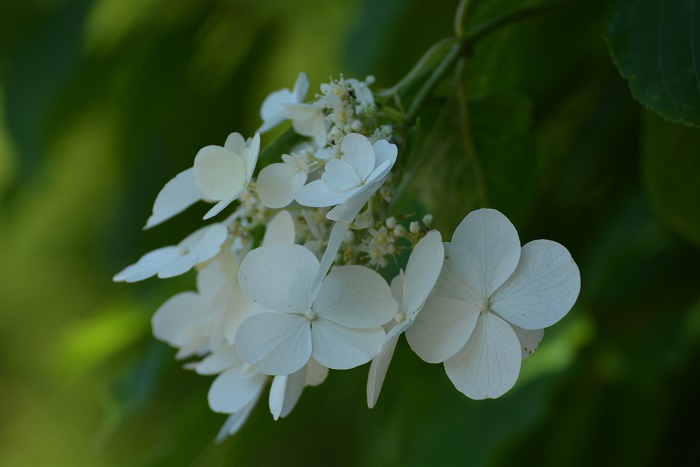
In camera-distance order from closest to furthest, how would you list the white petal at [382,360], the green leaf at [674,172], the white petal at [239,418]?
1. the white petal at [382,360]
2. the white petal at [239,418]
3. the green leaf at [674,172]

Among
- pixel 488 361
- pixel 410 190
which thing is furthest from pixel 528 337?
pixel 410 190

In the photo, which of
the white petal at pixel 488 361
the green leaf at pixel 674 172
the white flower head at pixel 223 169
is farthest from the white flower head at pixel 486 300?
the green leaf at pixel 674 172

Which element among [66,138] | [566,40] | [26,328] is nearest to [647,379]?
[566,40]

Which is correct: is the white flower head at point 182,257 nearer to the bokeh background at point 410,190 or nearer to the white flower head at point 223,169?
the white flower head at point 223,169

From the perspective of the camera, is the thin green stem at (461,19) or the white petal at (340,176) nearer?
the white petal at (340,176)

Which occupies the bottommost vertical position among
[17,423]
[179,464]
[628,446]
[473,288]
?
[17,423]

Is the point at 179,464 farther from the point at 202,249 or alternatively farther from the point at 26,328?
the point at 26,328
